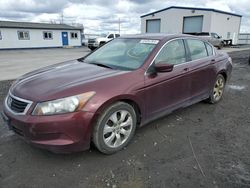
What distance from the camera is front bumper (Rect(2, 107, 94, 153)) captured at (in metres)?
2.36

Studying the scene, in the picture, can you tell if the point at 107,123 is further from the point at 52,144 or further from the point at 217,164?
the point at 217,164

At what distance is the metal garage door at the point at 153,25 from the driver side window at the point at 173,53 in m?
31.8

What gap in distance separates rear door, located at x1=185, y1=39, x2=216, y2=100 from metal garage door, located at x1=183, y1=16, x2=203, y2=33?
2780cm

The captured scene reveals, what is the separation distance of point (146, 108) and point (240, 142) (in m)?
1.55

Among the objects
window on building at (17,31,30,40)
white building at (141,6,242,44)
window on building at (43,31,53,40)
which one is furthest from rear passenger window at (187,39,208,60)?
window on building at (43,31,53,40)

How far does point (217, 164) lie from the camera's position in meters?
2.72

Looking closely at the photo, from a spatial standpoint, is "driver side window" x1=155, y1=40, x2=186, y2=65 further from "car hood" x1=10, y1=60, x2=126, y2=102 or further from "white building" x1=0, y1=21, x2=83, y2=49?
"white building" x1=0, y1=21, x2=83, y2=49

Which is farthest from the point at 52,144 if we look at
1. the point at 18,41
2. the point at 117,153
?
the point at 18,41

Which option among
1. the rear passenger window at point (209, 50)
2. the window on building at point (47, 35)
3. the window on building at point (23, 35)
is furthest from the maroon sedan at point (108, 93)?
the window on building at point (47, 35)

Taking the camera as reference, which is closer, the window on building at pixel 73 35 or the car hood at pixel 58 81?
the car hood at pixel 58 81

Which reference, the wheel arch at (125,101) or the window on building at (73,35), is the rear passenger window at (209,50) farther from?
the window on building at (73,35)

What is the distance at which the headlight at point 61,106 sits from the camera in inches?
93.7

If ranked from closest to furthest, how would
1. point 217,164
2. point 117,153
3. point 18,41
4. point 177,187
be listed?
point 177,187 < point 217,164 < point 117,153 < point 18,41

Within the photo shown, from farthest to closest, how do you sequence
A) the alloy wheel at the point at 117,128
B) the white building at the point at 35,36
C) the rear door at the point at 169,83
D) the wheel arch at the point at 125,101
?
the white building at the point at 35,36
the rear door at the point at 169,83
the alloy wheel at the point at 117,128
the wheel arch at the point at 125,101
